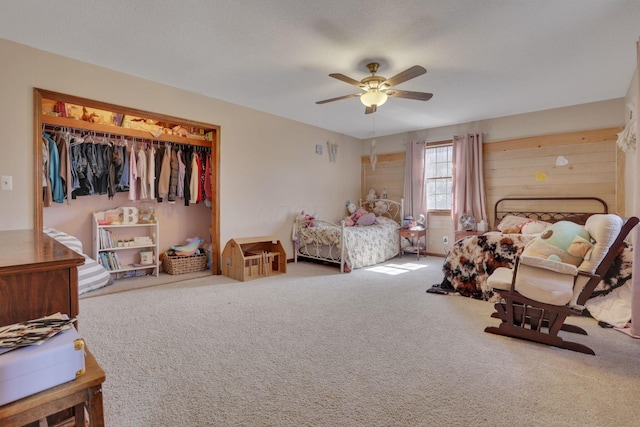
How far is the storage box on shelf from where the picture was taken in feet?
13.2

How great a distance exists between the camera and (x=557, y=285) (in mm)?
2121

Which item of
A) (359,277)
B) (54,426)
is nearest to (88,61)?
(54,426)

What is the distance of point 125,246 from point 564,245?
475 cm

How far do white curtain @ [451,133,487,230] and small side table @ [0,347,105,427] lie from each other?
532 centimetres

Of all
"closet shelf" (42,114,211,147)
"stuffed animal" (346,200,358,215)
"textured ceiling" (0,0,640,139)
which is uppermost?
"textured ceiling" (0,0,640,139)

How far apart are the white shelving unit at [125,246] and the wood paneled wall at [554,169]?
4775 millimetres

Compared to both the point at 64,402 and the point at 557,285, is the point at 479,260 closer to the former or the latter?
the point at 557,285

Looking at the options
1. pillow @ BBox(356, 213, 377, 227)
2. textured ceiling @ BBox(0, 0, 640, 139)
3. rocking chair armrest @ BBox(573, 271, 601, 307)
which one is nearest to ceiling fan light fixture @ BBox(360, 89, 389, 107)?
textured ceiling @ BBox(0, 0, 640, 139)

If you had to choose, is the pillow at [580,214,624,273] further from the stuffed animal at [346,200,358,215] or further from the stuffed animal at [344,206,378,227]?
the stuffed animal at [346,200,358,215]

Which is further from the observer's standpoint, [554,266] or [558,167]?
[558,167]

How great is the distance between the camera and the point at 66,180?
3539 millimetres

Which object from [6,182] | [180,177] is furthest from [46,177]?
[180,177]

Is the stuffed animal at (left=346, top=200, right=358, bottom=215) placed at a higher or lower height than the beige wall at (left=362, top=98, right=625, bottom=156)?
lower

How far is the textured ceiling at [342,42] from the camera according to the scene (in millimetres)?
2231
